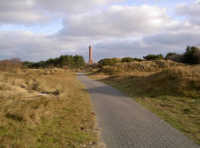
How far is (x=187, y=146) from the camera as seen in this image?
182 inches

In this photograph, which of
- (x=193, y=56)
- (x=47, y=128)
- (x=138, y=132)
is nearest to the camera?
(x=138, y=132)

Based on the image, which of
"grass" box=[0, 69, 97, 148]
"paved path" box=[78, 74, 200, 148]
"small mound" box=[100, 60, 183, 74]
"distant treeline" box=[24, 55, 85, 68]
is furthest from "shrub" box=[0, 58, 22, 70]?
"distant treeline" box=[24, 55, 85, 68]

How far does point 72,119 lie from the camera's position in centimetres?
684

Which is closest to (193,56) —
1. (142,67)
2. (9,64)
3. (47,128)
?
(142,67)

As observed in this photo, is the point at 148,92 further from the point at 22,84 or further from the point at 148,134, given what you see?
the point at 22,84

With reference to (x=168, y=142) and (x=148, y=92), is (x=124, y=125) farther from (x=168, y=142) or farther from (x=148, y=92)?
(x=148, y=92)

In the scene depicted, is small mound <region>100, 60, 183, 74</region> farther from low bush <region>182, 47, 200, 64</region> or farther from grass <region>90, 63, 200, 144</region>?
grass <region>90, 63, 200, 144</region>

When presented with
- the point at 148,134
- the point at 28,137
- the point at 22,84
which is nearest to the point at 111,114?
the point at 148,134

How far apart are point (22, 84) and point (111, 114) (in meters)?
10.8

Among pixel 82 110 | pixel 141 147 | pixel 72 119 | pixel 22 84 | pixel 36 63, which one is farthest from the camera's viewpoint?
pixel 36 63

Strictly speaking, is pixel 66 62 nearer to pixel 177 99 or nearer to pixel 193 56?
pixel 193 56

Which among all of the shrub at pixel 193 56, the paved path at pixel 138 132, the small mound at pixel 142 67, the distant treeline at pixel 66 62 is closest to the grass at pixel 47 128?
the paved path at pixel 138 132

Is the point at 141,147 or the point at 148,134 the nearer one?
the point at 141,147

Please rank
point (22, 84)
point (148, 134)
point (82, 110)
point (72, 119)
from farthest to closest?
point (22, 84) → point (82, 110) → point (72, 119) → point (148, 134)
